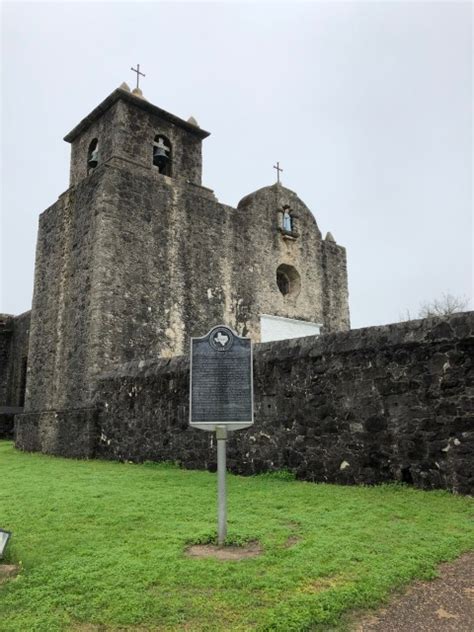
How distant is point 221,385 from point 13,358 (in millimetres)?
18311

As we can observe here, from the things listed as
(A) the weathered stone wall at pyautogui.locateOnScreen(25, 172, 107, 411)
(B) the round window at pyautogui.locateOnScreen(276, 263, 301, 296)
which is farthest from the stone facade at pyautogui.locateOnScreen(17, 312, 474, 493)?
(B) the round window at pyautogui.locateOnScreen(276, 263, 301, 296)

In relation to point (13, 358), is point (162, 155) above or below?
above

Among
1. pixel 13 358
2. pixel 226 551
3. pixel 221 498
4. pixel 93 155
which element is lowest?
pixel 226 551

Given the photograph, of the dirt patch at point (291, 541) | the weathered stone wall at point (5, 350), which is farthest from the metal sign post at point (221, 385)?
the weathered stone wall at point (5, 350)

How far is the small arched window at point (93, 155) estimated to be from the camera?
14.8m

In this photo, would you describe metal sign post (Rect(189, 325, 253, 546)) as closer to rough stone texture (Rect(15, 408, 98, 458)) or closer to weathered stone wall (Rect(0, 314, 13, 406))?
rough stone texture (Rect(15, 408, 98, 458))

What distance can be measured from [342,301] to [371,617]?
1538 centimetres

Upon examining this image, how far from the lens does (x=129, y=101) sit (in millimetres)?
14453

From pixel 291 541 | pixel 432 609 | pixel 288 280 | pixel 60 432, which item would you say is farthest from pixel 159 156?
pixel 432 609

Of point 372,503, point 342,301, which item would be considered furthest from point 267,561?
point 342,301

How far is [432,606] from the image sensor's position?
3283mm

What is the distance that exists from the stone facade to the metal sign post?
231cm

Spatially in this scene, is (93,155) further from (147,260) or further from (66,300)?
(66,300)

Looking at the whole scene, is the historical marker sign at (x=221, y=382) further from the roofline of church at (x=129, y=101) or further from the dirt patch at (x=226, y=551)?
the roofline of church at (x=129, y=101)
